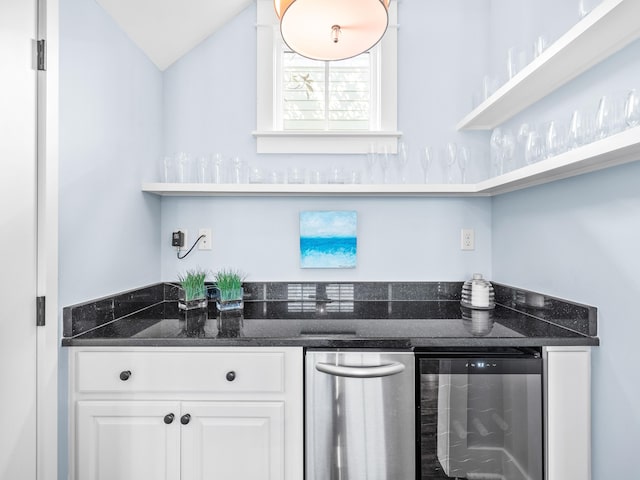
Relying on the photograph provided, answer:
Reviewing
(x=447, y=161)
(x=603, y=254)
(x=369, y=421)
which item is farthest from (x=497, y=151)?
(x=369, y=421)

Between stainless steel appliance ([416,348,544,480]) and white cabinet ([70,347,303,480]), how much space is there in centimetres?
49

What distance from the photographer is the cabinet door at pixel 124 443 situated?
1.35 meters

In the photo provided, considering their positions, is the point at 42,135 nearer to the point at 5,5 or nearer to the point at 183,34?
the point at 5,5

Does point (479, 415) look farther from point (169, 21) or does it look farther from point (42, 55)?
point (169, 21)

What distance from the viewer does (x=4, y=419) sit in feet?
3.74

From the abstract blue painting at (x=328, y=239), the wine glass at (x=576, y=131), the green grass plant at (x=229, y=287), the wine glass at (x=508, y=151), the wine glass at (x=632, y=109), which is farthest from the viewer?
the abstract blue painting at (x=328, y=239)

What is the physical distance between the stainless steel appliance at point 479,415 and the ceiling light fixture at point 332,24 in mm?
1161

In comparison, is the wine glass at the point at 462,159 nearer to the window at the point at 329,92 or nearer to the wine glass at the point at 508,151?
the wine glass at the point at 508,151

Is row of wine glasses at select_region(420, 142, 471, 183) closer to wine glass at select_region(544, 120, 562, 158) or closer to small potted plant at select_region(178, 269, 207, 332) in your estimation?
wine glass at select_region(544, 120, 562, 158)

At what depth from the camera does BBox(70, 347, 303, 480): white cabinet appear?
4.44 feet

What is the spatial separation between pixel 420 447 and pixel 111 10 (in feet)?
7.20

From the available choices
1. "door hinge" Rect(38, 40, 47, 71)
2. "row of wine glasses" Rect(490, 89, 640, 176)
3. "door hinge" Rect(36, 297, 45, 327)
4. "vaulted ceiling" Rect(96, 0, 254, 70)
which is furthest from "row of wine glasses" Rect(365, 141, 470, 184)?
"door hinge" Rect(36, 297, 45, 327)

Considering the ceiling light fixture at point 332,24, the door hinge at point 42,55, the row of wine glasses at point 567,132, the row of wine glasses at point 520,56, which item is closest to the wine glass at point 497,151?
the row of wine glasses at point 567,132

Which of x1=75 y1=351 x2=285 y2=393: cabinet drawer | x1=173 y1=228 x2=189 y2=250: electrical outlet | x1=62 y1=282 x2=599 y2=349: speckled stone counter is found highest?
x1=173 y1=228 x2=189 y2=250: electrical outlet
